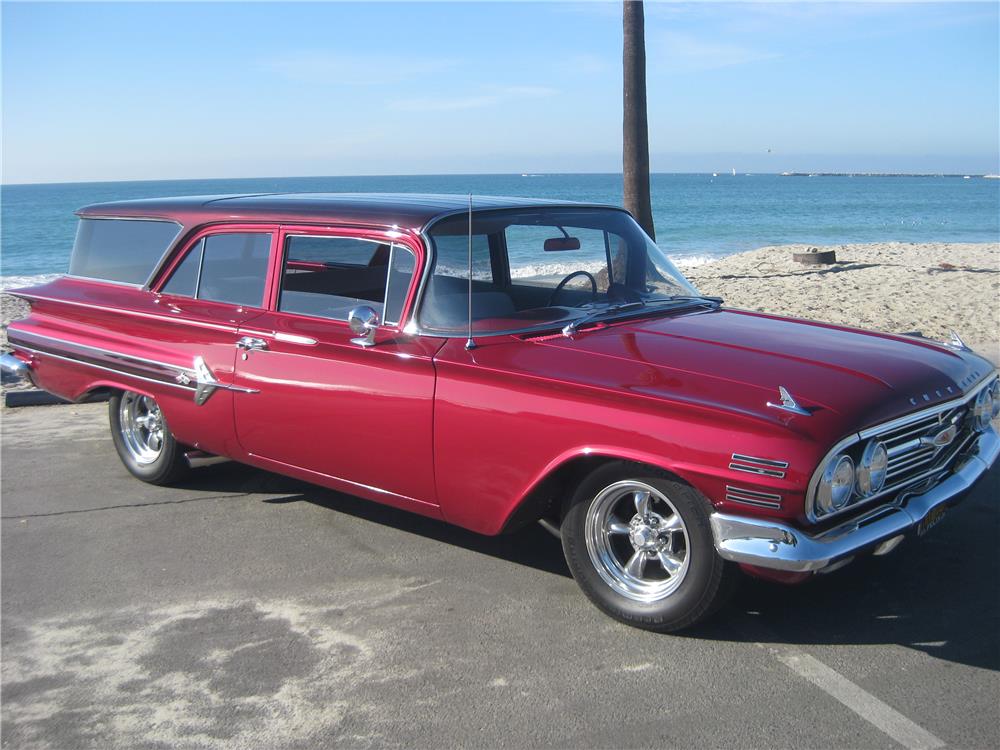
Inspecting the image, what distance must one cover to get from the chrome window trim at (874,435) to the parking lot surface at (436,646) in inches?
21.8

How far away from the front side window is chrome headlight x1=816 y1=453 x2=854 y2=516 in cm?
204

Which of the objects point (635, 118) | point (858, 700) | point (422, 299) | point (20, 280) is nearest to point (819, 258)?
point (635, 118)

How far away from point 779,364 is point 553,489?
1.05 meters

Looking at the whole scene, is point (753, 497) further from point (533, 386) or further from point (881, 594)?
point (881, 594)

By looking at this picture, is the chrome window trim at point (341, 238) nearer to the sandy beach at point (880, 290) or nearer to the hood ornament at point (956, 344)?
the hood ornament at point (956, 344)

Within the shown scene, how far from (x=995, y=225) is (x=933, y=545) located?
44538mm

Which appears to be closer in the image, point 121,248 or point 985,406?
point 985,406

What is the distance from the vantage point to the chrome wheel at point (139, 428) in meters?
5.87

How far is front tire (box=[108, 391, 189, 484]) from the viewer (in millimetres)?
5727

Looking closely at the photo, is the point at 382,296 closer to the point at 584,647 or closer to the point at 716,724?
the point at 584,647

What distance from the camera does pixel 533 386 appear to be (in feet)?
12.8

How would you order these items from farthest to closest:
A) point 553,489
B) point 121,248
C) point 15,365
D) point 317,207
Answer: point 15,365
point 121,248
point 317,207
point 553,489

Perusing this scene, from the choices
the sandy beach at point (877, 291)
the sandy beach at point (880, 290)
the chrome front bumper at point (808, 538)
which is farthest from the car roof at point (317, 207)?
the sandy beach at point (877, 291)

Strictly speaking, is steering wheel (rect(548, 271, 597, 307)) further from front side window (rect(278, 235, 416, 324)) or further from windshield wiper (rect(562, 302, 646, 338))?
front side window (rect(278, 235, 416, 324))
